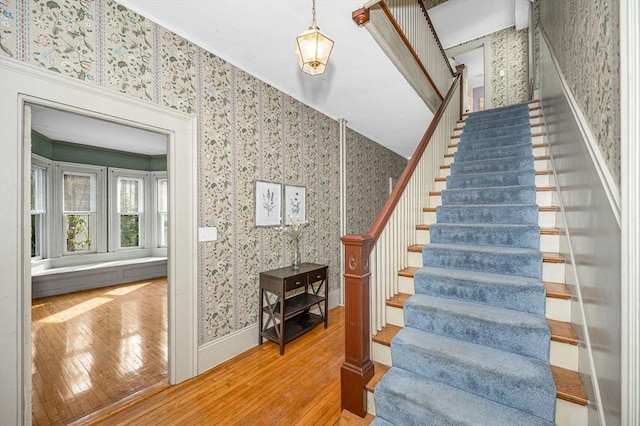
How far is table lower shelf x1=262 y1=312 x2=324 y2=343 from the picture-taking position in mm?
2829

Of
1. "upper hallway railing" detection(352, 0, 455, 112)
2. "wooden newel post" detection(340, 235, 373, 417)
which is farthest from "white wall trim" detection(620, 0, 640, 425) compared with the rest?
"upper hallway railing" detection(352, 0, 455, 112)

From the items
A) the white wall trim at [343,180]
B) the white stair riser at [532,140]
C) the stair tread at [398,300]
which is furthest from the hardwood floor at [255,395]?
the white stair riser at [532,140]

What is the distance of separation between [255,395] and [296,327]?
41.4 inches

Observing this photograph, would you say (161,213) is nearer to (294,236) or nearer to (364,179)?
(294,236)

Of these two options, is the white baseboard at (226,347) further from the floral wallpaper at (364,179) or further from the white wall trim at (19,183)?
the floral wallpaper at (364,179)

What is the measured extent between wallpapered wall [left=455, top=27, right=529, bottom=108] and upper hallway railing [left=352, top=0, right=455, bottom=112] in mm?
2328

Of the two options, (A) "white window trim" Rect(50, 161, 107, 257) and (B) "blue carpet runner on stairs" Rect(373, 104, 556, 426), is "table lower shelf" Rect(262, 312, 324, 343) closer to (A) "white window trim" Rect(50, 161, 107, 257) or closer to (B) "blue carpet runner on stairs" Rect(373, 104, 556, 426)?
(B) "blue carpet runner on stairs" Rect(373, 104, 556, 426)

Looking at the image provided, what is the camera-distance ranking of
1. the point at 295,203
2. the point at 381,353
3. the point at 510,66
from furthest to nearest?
the point at 510,66, the point at 295,203, the point at 381,353

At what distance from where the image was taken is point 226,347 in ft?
8.41

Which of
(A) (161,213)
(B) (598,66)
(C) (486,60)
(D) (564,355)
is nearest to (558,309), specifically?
(D) (564,355)

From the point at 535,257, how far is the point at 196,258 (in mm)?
2699

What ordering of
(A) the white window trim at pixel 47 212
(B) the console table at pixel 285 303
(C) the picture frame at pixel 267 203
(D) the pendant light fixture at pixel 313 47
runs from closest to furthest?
(D) the pendant light fixture at pixel 313 47 → (B) the console table at pixel 285 303 → (C) the picture frame at pixel 267 203 → (A) the white window trim at pixel 47 212

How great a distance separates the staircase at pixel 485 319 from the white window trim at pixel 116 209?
20.3ft

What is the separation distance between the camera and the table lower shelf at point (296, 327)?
283 centimetres
